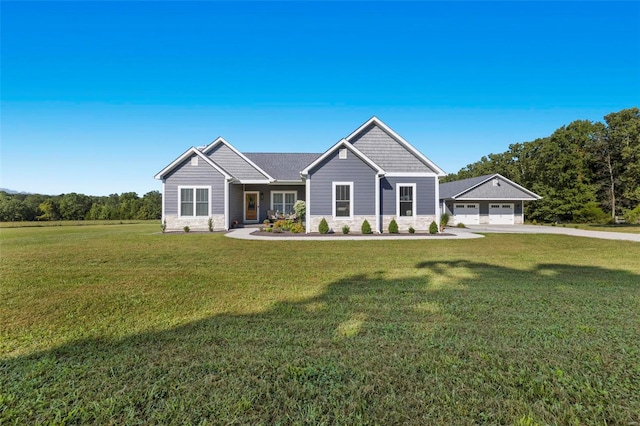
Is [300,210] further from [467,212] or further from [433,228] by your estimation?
[467,212]

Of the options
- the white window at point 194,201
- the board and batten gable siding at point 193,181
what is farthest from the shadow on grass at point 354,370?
the white window at point 194,201

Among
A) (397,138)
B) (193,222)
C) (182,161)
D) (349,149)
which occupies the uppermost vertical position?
→ (397,138)

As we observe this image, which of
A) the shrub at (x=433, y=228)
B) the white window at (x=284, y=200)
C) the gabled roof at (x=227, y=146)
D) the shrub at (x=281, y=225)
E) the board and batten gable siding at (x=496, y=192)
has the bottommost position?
the shrub at (x=433, y=228)

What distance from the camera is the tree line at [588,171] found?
99.5 feet

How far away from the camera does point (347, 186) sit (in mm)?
15703

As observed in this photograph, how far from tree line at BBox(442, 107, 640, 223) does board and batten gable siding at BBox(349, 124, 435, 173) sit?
21532 millimetres

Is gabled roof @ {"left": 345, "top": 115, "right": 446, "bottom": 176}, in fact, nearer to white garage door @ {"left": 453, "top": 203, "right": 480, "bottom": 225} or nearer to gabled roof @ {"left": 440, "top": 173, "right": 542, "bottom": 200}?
gabled roof @ {"left": 440, "top": 173, "right": 542, "bottom": 200}

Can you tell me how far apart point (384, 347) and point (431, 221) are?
1472cm

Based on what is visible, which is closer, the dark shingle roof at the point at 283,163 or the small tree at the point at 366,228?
the small tree at the point at 366,228

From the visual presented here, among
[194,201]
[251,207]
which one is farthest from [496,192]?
[194,201]

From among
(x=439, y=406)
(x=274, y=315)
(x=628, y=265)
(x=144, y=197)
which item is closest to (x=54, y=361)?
(x=274, y=315)

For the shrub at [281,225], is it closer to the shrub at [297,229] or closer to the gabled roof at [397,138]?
the shrub at [297,229]

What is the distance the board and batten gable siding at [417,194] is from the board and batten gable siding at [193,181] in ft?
29.3

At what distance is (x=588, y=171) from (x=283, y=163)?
32746 millimetres
